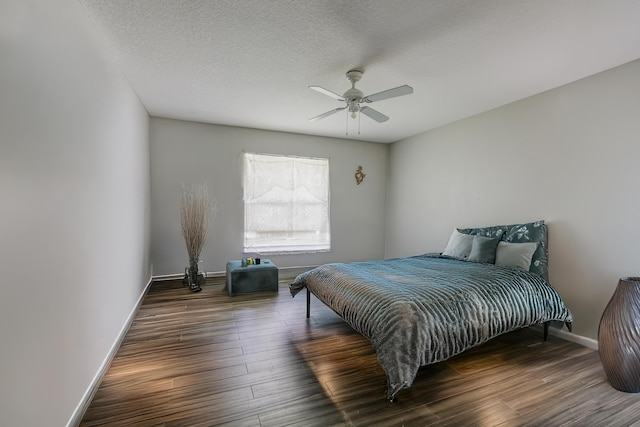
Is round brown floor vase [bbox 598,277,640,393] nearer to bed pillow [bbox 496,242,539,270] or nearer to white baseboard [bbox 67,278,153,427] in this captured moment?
bed pillow [bbox 496,242,539,270]

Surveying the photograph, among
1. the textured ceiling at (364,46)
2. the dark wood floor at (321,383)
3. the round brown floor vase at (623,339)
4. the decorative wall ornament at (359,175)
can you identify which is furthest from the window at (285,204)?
the round brown floor vase at (623,339)

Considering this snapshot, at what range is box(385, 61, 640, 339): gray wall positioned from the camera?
8.17 feet

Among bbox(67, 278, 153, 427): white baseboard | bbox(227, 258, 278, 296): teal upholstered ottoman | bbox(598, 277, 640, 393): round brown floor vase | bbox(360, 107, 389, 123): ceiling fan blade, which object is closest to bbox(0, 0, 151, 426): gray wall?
bbox(67, 278, 153, 427): white baseboard

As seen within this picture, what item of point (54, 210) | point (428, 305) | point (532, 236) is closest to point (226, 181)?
point (54, 210)

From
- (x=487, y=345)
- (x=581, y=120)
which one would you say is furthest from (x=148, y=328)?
(x=581, y=120)

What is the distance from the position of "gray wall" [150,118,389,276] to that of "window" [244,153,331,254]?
0.14 metres

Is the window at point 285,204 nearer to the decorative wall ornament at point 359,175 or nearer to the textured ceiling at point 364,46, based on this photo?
the decorative wall ornament at point 359,175

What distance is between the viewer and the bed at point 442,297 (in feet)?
6.07

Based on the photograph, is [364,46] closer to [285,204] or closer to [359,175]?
[285,204]

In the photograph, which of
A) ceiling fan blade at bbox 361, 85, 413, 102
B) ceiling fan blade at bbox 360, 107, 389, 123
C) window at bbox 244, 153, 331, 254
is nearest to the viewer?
ceiling fan blade at bbox 361, 85, 413, 102

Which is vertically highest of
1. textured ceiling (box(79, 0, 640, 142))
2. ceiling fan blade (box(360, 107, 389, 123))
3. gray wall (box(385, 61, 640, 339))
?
textured ceiling (box(79, 0, 640, 142))

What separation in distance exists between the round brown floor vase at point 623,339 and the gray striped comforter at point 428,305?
472 millimetres

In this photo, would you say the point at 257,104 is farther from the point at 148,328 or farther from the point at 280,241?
the point at 148,328

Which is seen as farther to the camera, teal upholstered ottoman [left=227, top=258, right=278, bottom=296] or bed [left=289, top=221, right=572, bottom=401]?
teal upholstered ottoman [left=227, top=258, right=278, bottom=296]
